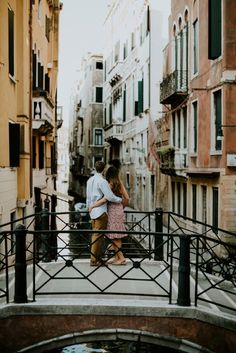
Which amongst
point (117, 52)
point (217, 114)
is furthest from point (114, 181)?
point (117, 52)

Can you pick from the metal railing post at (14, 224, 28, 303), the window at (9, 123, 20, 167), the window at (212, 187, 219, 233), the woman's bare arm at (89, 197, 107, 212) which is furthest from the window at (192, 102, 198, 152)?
the metal railing post at (14, 224, 28, 303)

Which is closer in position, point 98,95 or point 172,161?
point 172,161

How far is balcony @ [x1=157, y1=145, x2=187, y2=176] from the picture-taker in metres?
→ 21.2

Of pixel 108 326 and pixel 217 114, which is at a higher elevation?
pixel 217 114

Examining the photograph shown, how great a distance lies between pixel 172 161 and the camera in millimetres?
22672

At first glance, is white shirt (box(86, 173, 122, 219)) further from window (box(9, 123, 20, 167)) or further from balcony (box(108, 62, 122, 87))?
balcony (box(108, 62, 122, 87))

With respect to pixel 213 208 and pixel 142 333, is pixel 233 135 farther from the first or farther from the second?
pixel 142 333

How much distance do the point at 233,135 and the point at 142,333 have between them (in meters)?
10.7

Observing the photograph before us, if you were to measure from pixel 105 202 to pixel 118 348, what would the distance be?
2490 millimetres

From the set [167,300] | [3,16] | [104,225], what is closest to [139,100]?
[3,16]

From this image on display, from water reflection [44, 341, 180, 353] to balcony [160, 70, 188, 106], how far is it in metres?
15.3

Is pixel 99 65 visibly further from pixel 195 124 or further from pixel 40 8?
pixel 195 124

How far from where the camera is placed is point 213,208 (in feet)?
58.0

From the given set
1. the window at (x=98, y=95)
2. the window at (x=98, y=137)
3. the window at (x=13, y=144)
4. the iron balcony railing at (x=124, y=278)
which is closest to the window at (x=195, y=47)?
the window at (x=13, y=144)
